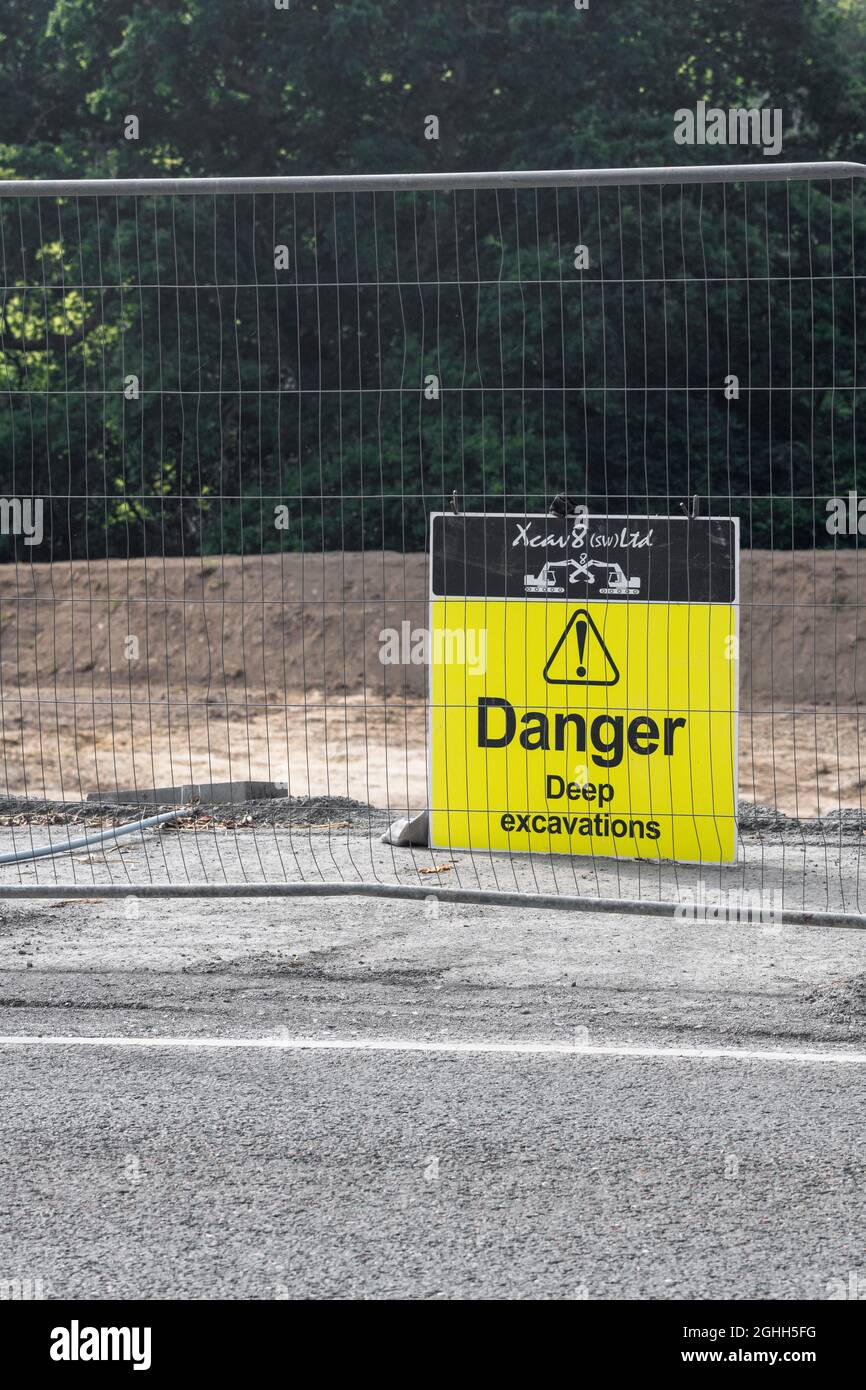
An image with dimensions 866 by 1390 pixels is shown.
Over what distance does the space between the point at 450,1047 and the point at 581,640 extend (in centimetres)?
360

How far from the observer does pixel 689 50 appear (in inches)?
1414

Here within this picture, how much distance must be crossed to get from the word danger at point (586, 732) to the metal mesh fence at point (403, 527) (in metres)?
0.03

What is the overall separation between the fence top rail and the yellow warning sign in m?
1.96

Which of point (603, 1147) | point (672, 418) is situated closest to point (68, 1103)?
point (603, 1147)

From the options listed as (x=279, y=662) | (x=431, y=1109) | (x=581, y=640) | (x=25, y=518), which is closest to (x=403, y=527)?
(x=581, y=640)

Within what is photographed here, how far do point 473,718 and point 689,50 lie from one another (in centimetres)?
3115

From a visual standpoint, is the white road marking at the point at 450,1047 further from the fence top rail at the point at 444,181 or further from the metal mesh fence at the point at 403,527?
the fence top rail at the point at 444,181

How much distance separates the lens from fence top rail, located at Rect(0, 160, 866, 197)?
7.52 metres

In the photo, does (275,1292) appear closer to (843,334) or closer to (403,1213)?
(403,1213)

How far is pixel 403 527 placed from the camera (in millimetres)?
10727

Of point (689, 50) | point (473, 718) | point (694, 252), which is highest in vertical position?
point (689, 50)

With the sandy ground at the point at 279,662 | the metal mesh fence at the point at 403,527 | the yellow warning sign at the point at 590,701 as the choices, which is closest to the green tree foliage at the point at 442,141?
the metal mesh fence at the point at 403,527

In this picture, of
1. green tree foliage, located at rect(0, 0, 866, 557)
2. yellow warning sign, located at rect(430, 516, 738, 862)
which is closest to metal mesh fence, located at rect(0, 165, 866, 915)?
yellow warning sign, located at rect(430, 516, 738, 862)

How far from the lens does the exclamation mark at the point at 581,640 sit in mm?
8977
